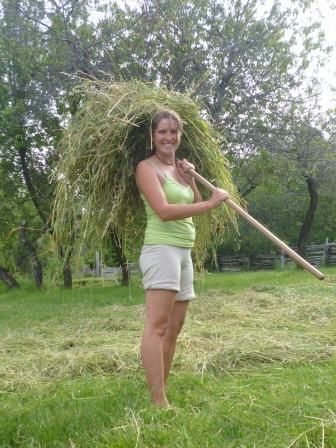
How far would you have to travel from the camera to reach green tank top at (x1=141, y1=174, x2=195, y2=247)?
2.55 meters

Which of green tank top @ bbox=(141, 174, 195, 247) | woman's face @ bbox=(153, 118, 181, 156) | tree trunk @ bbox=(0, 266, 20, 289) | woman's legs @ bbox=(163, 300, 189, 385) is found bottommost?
tree trunk @ bbox=(0, 266, 20, 289)

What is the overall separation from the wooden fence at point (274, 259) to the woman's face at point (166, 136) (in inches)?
690

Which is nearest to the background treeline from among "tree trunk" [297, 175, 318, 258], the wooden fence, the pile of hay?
"tree trunk" [297, 175, 318, 258]

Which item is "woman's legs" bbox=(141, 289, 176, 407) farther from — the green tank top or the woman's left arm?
the woman's left arm

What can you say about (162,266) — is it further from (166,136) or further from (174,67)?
(174,67)

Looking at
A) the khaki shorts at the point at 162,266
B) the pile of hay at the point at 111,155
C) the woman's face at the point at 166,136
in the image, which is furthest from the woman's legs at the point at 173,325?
the woman's face at the point at 166,136

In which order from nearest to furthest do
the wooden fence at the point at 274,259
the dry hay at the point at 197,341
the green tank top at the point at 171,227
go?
the green tank top at the point at 171,227 < the dry hay at the point at 197,341 < the wooden fence at the point at 274,259

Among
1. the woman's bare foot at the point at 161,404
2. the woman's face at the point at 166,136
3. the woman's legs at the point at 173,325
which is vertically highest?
the woman's face at the point at 166,136

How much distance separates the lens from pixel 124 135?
9.61 feet

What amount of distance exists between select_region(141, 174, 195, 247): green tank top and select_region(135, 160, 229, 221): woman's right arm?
100 mm

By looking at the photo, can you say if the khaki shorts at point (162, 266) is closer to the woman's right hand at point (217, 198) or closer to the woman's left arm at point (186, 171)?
the woman's right hand at point (217, 198)

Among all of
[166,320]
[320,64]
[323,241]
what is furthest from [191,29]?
[323,241]

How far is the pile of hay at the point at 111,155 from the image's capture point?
2.95 metres

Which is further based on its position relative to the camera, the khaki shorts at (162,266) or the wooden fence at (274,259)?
the wooden fence at (274,259)
